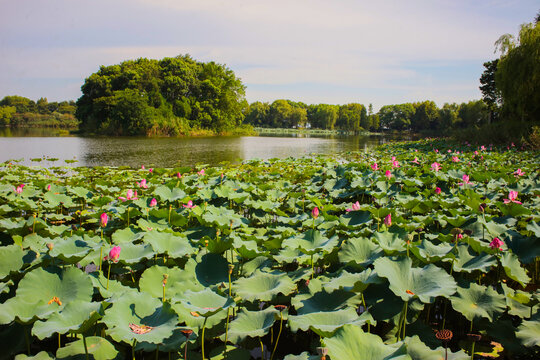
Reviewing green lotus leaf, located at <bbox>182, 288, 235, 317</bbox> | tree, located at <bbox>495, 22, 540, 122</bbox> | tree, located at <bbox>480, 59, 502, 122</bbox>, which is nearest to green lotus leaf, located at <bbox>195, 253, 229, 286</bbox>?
green lotus leaf, located at <bbox>182, 288, 235, 317</bbox>

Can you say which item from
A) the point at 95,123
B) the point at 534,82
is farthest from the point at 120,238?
the point at 95,123

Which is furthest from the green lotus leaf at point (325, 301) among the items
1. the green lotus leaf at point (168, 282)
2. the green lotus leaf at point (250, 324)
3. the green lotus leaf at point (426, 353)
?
the green lotus leaf at point (168, 282)

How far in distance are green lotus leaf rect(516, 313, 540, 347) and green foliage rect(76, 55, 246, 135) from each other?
92.1 feet

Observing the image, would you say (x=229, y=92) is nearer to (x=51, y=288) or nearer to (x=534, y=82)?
(x=534, y=82)

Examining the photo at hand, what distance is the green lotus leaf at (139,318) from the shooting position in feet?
3.84

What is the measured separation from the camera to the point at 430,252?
188 centimetres

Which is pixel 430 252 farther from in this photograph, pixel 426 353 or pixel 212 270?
pixel 212 270

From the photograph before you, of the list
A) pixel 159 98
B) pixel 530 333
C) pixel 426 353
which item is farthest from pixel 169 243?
pixel 159 98

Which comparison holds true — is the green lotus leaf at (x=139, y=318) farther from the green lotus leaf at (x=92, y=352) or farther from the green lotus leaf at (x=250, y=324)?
the green lotus leaf at (x=250, y=324)

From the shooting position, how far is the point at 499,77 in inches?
614

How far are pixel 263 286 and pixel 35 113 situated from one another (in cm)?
8696

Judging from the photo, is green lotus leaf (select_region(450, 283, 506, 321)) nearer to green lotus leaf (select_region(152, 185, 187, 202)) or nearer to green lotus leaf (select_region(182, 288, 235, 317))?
green lotus leaf (select_region(182, 288, 235, 317))

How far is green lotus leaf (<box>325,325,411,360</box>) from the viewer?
0.99 m

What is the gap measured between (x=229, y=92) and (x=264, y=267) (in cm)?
3794
